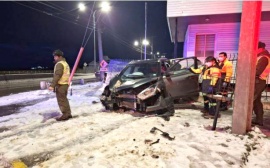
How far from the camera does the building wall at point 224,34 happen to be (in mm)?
11164

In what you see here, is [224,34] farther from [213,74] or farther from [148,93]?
[148,93]

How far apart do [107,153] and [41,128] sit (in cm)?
239

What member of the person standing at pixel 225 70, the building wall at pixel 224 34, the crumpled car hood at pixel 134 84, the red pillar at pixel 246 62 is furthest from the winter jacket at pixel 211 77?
the building wall at pixel 224 34

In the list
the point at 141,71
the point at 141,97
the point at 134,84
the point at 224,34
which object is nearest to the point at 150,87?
the point at 141,97

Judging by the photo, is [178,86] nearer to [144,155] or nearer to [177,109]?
[177,109]

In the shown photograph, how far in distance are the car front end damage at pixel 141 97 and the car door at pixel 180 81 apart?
73 centimetres

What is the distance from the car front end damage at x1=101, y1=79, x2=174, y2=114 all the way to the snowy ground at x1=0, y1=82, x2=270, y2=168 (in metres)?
0.34

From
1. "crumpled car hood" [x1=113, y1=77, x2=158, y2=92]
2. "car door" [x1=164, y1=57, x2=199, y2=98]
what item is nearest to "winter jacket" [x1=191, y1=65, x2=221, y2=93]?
"car door" [x1=164, y1=57, x2=199, y2=98]

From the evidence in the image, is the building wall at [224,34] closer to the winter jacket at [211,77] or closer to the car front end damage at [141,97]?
the winter jacket at [211,77]

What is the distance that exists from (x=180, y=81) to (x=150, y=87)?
1.57m

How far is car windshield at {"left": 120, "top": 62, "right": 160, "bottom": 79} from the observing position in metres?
→ 6.69

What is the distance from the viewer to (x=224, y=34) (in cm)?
1171

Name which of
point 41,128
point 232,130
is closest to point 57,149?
point 41,128

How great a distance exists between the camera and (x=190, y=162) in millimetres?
3227
